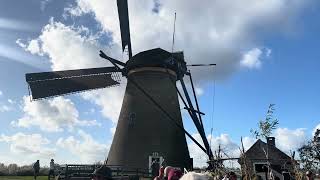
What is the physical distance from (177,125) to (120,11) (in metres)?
8.76

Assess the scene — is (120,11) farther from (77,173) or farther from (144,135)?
(77,173)

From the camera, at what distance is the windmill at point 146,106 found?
2711 cm

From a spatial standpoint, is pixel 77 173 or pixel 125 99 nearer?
pixel 77 173

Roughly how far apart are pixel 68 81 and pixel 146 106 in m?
5.45

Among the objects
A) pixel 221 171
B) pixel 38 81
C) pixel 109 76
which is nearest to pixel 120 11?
pixel 109 76

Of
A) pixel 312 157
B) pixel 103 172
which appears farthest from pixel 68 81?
pixel 103 172

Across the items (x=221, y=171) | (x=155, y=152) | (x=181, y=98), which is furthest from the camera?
(x=181, y=98)

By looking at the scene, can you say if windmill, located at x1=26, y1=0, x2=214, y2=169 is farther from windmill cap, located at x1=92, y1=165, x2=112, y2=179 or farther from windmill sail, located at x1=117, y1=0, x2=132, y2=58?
windmill cap, located at x1=92, y1=165, x2=112, y2=179

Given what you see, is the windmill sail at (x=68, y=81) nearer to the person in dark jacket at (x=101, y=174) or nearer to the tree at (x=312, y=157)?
the tree at (x=312, y=157)

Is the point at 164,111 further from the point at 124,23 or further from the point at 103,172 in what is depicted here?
the point at 103,172

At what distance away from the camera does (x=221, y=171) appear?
934cm

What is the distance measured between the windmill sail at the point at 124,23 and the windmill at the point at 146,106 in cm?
192

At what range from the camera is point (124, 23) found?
3091 centimetres

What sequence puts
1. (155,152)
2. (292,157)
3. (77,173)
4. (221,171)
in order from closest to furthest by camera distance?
1. (292,157)
2. (221,171)
3. (77,173)
4. (155,152)
